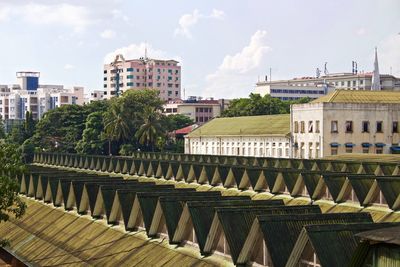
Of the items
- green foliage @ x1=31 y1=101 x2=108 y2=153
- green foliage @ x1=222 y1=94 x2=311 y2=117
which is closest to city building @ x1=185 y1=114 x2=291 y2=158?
green foliage @ x1=222 y1=94 x2=311 y2=117

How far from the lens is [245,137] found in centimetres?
12606

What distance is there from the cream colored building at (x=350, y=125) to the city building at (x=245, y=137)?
A: 27.6 ft

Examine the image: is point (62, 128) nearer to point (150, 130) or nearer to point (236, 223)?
point (150, 130)

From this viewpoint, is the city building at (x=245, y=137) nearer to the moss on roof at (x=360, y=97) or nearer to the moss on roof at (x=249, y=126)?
the moss on roof at (x=249, y=126)

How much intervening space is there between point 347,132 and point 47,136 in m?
86.4

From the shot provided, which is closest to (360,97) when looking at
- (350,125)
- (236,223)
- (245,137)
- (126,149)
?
(350,125)

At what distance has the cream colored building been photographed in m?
103

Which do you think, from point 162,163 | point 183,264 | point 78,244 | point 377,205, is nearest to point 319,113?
point 162,163

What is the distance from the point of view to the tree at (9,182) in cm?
3812

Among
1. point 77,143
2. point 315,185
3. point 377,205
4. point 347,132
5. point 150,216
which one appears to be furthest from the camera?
point 77,143

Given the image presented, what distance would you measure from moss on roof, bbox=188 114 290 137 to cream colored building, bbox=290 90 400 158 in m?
8.87

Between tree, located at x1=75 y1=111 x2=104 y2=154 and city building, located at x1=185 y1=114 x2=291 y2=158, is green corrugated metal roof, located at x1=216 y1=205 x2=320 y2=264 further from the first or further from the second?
tree, located at x1=75 y1=111 x2=104 y2=154

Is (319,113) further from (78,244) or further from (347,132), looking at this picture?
(78,244)

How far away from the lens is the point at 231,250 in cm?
2953
